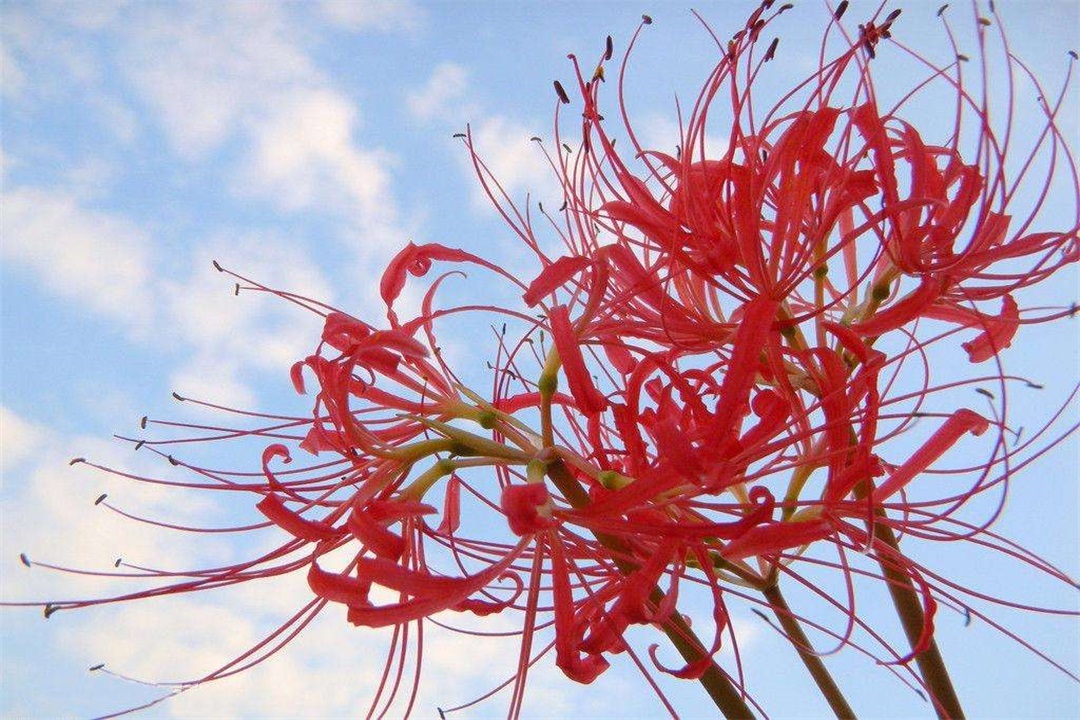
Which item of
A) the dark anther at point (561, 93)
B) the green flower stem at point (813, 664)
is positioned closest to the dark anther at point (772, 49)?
the dark anther at point (561, 93)

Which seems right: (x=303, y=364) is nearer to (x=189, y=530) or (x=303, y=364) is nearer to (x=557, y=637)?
(x=189, y=530)

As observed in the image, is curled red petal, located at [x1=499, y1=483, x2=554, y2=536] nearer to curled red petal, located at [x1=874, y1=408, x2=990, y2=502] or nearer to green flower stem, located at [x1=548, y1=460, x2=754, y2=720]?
green flower stem, located at [x1=548, y1=460, x2=754, y2=720]

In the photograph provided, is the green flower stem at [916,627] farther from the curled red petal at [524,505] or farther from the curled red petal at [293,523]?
the curled red petal at [293,523]

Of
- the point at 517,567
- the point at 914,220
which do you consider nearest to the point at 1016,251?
the point at 914,220

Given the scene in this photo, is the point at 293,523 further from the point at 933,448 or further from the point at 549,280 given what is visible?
the point at 933,448

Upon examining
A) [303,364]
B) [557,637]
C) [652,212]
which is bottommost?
[557,637]

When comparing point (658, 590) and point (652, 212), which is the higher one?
point (652, 212)

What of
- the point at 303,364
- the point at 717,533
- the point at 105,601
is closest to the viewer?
the point at 717,533
